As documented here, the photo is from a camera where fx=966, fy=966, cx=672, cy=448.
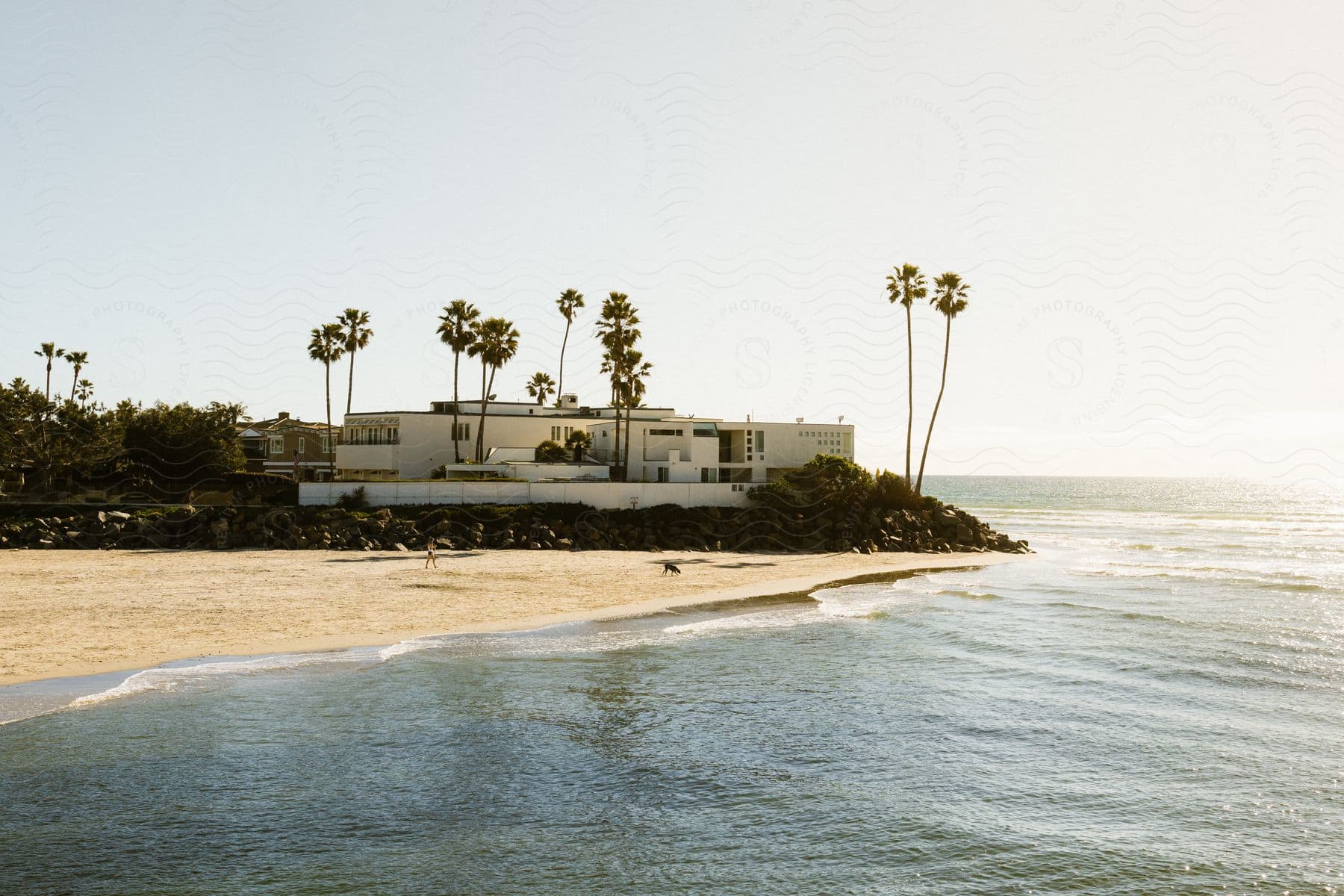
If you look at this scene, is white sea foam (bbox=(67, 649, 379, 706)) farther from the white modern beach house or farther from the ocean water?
the white modern beach house

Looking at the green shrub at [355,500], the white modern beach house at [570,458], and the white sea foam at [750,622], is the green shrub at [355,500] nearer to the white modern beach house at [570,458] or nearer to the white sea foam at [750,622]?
the white modern beach house at [570,458]

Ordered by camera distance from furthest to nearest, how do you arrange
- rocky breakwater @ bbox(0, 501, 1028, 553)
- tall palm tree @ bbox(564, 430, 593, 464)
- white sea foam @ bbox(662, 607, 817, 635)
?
1. tall palm tree @ bbox(564, 430, 593, 464)
2. rocky breakwater @ bbox(0, 501, 1028, 553)
3. white sea foam @ bbox(662, 607, 817, 635)

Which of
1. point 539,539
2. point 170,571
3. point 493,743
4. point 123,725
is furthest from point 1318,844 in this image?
point 539,539

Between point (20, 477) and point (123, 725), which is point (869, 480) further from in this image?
point (20, 477)

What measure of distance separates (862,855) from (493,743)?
343 inches

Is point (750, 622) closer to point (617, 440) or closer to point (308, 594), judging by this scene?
point (308, 594)

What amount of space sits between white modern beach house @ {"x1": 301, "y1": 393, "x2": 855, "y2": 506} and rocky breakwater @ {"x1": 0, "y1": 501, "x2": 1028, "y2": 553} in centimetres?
176

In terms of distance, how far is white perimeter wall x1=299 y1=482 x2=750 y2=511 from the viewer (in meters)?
60.5

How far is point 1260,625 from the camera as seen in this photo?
38.3m

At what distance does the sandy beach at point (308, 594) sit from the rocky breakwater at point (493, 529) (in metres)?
2.51

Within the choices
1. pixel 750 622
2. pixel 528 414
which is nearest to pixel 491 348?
pixel 528 414

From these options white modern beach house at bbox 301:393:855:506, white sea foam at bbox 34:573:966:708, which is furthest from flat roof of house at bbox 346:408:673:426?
white sea foam at bbox 34:573:966:708

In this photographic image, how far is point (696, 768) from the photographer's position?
19328 mm

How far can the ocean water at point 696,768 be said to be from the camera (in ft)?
47.4
